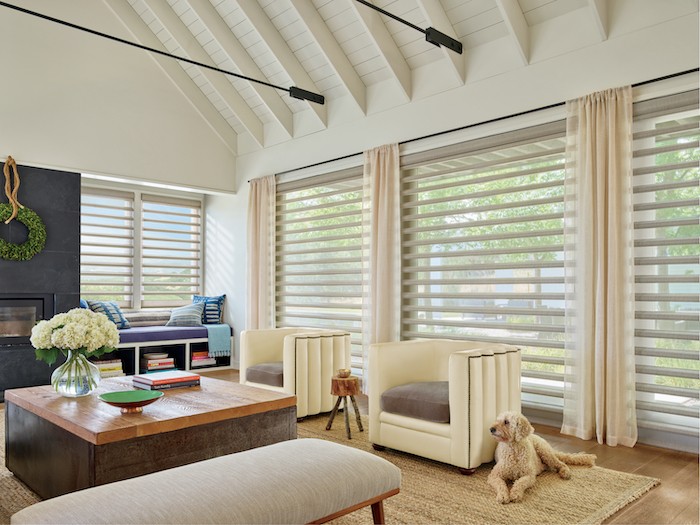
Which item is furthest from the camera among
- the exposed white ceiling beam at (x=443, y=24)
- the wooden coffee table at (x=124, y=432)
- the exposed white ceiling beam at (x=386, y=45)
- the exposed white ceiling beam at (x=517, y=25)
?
the exposed white ceiling beam at (x=386, y=45)

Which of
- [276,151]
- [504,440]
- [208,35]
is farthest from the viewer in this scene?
[276,151]

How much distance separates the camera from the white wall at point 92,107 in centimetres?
580

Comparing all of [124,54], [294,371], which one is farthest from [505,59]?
[124,54]

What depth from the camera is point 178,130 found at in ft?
23.1

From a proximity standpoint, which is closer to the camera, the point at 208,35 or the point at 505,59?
the point at 505,59

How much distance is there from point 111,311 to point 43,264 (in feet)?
3.82

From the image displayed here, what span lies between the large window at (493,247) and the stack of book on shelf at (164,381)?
2.39m

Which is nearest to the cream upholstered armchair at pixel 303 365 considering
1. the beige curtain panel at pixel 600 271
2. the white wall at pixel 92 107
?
the beige curtain panel at pixel 600 271

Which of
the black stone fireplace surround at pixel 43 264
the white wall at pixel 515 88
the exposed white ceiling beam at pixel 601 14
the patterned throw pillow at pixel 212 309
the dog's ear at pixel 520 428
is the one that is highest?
the exposed white ceiling beam at pixel 601 14

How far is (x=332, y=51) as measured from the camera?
222 inches

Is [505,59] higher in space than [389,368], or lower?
higher

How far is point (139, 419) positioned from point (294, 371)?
1.77 metres

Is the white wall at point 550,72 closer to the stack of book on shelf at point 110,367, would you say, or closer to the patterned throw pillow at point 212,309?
the patterned throw pillow at point 212,309

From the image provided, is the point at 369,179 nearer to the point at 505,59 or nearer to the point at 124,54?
the point at 505,59
